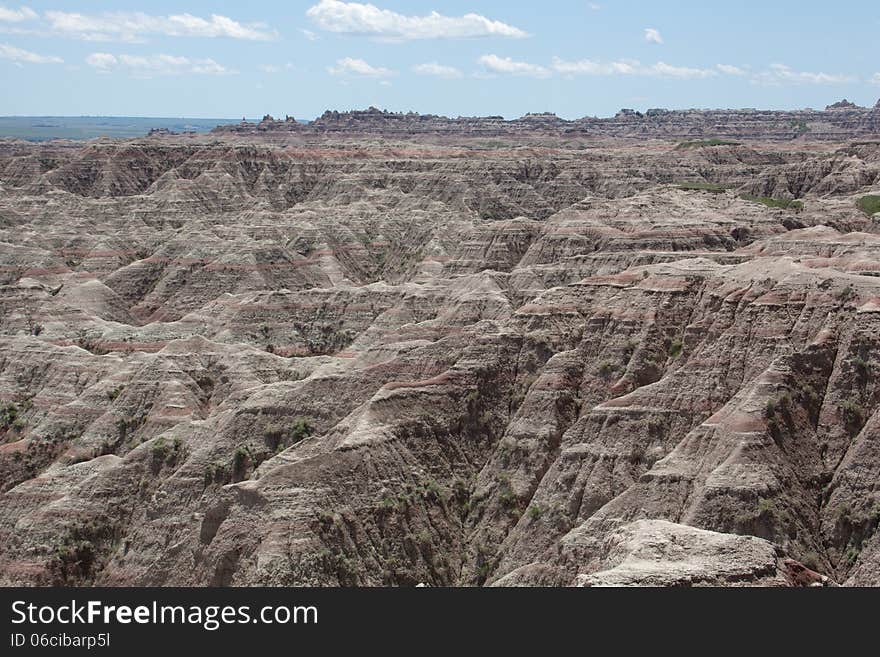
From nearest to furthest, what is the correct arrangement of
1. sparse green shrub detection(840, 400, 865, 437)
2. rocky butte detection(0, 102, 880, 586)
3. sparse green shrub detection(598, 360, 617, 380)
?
1. rocky butte detection(0, 102, 880, 586)
2. sparse green shrub detection(840, 400, 865, 437)
3. sparse green shrub detection(598, 360, 617, 380)

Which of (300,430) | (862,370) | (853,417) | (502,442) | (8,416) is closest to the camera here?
(853,417)

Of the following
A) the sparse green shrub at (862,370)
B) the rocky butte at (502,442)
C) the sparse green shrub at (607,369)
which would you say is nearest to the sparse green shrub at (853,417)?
the rocky butte at (502,442)

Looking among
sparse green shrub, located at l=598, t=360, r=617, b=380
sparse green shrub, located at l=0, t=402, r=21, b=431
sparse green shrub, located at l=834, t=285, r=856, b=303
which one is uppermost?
sparse green shrub, located at l=834, t=285, r=856, b=303

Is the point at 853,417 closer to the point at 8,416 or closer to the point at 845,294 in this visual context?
the point at 845,294

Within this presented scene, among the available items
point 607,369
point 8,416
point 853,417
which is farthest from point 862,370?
point 8,416

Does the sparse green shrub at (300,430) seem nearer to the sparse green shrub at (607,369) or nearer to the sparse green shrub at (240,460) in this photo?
the sparse green shrub at (240,460)

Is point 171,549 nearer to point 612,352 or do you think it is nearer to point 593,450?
point 593,450

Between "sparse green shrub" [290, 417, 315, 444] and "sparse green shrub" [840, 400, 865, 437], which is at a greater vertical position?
"sparse green shrub" [840, 400, 865, 437]

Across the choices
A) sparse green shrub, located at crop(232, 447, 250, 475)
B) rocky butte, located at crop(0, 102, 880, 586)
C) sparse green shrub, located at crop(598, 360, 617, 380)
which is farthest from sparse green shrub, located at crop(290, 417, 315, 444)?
sparse green shrub, located at crop(598, 360, 617, 380)

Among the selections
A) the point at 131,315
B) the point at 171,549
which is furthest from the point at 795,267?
the point at 131,315

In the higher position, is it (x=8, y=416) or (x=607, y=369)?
(x=607, y=369)

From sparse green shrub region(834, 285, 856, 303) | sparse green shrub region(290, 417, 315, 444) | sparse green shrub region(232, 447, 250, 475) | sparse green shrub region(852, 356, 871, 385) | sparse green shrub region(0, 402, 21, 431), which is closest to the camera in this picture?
sparse green shrub region(852, 356, 871, 385)

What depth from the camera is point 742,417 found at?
58156mm

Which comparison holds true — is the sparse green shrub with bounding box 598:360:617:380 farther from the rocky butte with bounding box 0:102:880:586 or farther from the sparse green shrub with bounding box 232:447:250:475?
the sparse green shrub with bounding box 232:447:250:475
